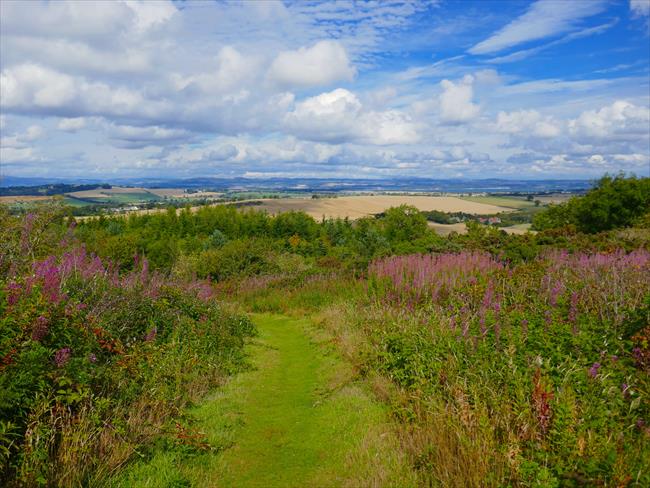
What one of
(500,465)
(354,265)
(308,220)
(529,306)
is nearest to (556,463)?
(500,465)

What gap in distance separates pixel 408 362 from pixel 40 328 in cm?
522

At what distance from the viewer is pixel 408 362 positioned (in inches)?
298

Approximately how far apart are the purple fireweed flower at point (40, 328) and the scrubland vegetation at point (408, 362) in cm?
4

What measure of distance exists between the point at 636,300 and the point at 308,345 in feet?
23.6

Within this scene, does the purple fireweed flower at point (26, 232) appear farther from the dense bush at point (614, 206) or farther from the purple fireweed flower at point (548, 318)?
the dense bush at point (614, 206)

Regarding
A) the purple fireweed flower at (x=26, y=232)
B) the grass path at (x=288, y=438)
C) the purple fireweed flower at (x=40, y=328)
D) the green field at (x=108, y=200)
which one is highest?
the green field at (x=108, y=200)

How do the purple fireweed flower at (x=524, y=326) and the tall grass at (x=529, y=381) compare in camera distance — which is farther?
the purple fireweed flower at (x=524, y=326)

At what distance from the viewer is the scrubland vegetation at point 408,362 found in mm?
4371

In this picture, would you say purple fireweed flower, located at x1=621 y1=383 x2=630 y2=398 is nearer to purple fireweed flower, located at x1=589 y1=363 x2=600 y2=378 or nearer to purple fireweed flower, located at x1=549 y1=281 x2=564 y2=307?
purple fireweed flower, located at x1=589 y1=363 x2=600 y2=378

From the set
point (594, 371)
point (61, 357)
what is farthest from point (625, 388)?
point (61, 357)

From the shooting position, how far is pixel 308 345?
38.3 ft

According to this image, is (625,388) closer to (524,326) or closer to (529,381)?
(529,381)

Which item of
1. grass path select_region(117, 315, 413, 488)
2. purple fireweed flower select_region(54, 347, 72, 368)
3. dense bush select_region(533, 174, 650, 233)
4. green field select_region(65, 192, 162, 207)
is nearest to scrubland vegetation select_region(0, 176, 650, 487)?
purple fireweed flower select_region(54, 347, 72, 368)

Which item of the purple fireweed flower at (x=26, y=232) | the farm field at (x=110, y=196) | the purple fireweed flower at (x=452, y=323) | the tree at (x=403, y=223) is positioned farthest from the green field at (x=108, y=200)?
the purple fireweed flower at (x=452, y=323)
